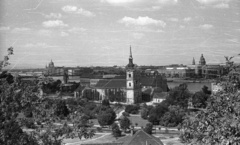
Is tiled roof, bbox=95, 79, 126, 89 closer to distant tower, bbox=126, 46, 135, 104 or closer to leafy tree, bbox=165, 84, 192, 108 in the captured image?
distant tower, bbox=126, 46, 135, 104

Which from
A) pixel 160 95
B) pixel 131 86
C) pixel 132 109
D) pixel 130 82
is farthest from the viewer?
pixel 130 82

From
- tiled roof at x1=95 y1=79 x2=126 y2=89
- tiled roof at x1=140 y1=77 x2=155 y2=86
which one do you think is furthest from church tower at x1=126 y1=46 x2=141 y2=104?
tiled roof at x1=140 y1=77 x2=155 y2=86

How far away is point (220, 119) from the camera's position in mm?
5668

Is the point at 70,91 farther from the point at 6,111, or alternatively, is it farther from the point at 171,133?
the point at 6,111

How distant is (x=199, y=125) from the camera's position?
5656mm

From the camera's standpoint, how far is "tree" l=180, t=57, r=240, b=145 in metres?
5.29

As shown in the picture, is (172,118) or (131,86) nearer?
(172,118)

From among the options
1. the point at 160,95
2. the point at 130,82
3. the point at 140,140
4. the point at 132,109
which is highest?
the point at 130,82

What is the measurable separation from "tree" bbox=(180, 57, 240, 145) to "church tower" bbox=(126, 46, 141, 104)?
→ 43.2 metres

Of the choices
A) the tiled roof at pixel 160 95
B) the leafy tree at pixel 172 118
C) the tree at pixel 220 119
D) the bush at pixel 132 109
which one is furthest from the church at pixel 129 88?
the tree at pixel 220 119

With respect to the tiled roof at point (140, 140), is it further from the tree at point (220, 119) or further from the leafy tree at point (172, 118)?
the leafy tree at point (172, 118)

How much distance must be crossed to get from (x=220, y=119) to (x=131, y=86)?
4435 centimetres

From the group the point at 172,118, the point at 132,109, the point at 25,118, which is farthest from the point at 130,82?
the point at 25,118

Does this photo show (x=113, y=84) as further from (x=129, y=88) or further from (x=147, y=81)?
(x=147, y=81)
